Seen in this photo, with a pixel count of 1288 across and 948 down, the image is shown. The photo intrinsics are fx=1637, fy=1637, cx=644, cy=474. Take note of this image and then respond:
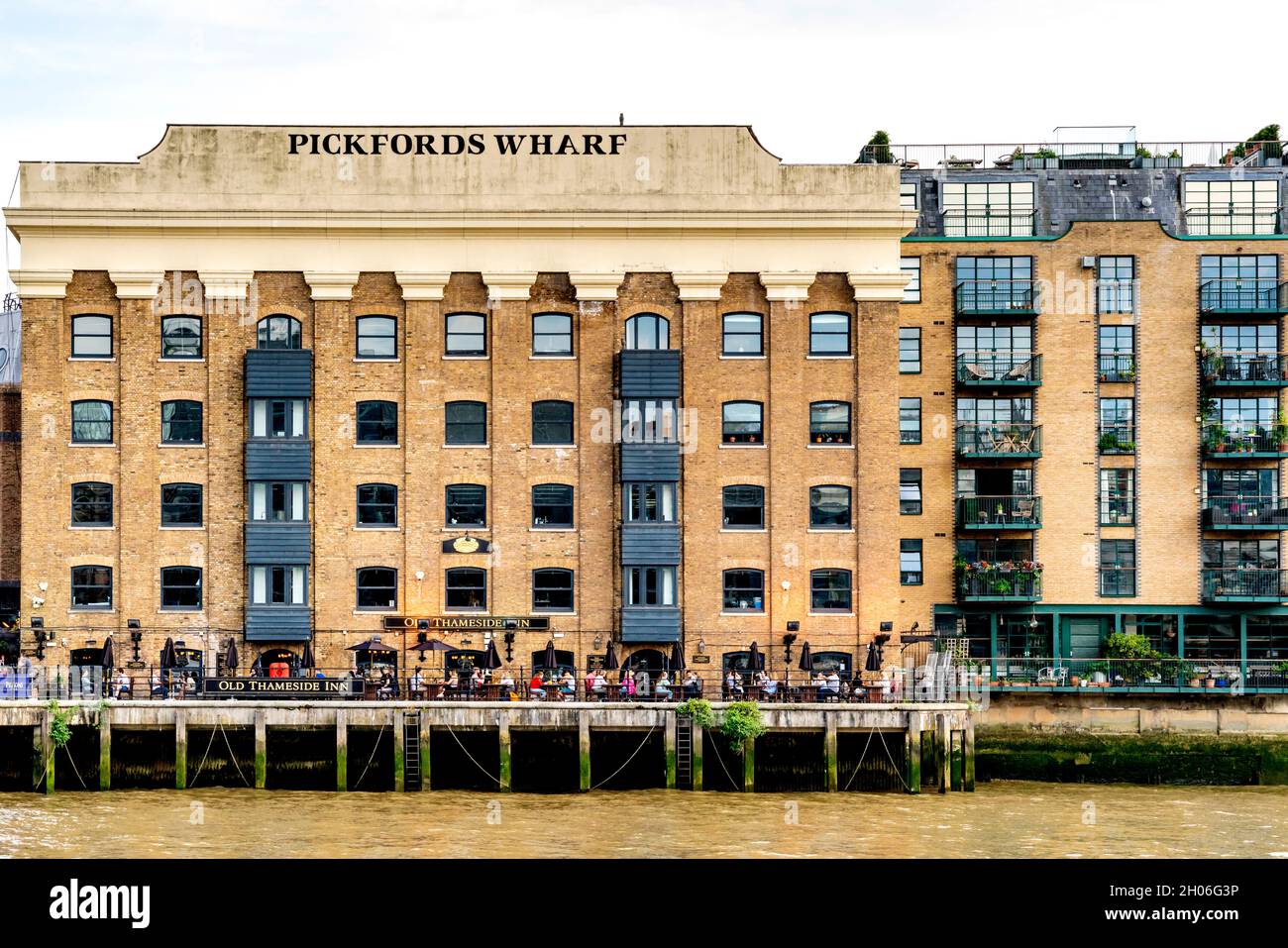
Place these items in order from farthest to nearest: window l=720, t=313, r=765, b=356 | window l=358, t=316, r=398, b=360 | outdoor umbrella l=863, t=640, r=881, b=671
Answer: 1. window l=720, t=313, r=765, b=356
2. window l=358, t=316, r=398, b=360
3. outdoor umbrella l=863, t=640, r=881, b=671

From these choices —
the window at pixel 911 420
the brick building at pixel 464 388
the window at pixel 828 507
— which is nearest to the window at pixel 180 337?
the brick building at pixel 464 388

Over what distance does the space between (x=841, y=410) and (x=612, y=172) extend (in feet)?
33.6

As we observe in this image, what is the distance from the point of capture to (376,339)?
166ft

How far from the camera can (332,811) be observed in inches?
1497

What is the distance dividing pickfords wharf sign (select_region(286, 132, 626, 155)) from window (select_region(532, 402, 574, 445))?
7.87 metres

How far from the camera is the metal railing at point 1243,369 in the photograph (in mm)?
54906

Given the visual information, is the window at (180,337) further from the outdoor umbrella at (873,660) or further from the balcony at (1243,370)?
the balcony at (1243,370)

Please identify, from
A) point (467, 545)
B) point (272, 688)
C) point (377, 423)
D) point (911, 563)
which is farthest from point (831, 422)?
point (272, 688)

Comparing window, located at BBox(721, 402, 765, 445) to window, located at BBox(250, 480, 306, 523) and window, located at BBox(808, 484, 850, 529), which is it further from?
window, located at BBox(250, 480, 306, 523)

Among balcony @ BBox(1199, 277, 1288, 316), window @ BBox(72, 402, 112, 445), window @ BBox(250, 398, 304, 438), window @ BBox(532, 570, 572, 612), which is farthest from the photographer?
balcony @ BBox(1199, 277, 1288, 316)

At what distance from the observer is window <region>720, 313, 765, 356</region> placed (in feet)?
167

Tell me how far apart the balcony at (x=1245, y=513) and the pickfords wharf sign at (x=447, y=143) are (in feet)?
76.6

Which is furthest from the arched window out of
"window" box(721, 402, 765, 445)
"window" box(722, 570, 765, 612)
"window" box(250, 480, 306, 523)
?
"window" box(721, 402, 765, 445)

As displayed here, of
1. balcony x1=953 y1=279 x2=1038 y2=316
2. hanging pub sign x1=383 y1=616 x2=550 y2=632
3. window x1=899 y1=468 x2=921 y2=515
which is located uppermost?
balcony x1=953 y1=279 x2=1038 y2=316
